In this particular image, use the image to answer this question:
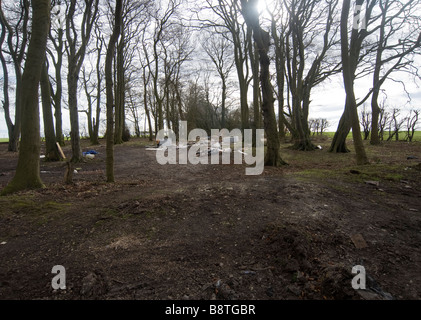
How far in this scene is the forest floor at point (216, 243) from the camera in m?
2.17

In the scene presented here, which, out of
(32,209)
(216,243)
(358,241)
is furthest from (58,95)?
(358,241)

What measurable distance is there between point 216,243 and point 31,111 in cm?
502

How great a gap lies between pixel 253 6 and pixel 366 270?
8275mm

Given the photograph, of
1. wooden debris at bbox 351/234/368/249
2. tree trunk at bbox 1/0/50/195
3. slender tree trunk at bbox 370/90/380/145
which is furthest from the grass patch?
slender tree trunk at bbox 370/90/380/145

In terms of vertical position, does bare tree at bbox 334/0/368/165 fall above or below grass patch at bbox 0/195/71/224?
above

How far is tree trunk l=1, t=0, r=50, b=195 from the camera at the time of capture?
5.14m

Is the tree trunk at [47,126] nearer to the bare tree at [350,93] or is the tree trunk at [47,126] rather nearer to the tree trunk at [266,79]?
the tree trunk at [266,79]

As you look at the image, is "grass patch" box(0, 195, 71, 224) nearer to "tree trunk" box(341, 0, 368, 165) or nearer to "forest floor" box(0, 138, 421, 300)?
"forest floor" box(0, 138, 421, 300)

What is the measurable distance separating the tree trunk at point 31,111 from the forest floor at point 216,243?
1.99 ft

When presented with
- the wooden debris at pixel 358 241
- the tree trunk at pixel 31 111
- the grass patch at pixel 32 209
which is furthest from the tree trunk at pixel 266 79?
the grass patch at pixel 32 209

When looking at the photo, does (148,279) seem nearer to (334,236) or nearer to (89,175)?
(334,236)

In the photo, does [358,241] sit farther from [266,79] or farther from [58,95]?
[58,95]

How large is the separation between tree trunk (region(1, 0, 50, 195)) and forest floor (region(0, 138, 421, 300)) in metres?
0.61

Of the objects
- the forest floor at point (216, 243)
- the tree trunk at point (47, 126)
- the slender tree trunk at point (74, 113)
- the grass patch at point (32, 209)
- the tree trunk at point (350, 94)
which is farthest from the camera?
the tree trunk at point (47, 126)
